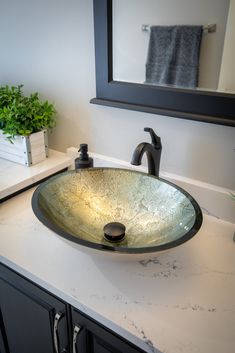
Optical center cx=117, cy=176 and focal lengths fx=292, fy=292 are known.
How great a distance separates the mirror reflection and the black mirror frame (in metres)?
0.02

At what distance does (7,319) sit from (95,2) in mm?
1112

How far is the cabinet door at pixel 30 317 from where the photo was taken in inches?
31.1

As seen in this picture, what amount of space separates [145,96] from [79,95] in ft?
1.05

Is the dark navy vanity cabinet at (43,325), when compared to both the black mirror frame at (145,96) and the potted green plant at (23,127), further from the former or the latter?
the black mirror frame at (145,96)

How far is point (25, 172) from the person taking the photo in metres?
1.13

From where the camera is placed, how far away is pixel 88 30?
105 cm

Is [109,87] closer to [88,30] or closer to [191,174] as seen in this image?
[88,30]

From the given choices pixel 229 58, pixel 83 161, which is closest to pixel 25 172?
pixel 83 161

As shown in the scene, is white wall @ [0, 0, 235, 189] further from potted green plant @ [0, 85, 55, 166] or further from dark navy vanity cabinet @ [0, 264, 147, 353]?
dark navy vanity cabinet @ [0, 264, 147, 353]

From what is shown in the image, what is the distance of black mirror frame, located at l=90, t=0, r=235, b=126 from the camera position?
0.87m

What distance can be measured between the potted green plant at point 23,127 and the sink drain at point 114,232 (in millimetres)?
513

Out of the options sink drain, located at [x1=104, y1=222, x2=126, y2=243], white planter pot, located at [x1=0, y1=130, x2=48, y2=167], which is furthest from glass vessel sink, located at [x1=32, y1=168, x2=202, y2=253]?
white planter pot, located at [x1=0, y1=130, x2=48, y2=167]

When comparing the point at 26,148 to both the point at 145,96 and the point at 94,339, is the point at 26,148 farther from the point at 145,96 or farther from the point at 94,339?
→ the point at 94,339

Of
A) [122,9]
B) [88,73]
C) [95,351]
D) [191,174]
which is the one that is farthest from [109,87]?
[95,351]
